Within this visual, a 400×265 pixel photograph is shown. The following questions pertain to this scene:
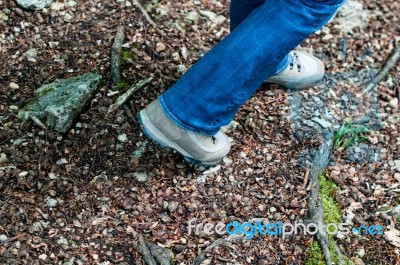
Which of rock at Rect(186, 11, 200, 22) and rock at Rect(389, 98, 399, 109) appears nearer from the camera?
A: rock at Rect(389, 98, 399, 109)

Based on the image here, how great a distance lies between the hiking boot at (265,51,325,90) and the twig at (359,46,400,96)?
328mm

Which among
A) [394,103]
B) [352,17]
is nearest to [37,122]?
[394,103]

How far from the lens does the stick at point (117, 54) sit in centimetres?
315

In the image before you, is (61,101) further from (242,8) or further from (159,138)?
(242,8)

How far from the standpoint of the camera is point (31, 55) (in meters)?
3.20

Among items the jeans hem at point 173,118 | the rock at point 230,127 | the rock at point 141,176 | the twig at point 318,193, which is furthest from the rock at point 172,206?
the twig at point 318,193

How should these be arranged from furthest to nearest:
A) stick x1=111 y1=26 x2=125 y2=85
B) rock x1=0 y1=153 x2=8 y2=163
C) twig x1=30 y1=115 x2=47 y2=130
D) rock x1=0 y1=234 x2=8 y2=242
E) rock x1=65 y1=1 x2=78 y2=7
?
rock x1=65 y1=1 x2=78 y2=7, stick x1=111 y1=26 x2=125 y2=85, twig x1=30 y1=115 x2=47 y2=130, rock x1=0 y1=153 x2=8 y2=163, rock x1=0 y1=234 x2=8 y2=242

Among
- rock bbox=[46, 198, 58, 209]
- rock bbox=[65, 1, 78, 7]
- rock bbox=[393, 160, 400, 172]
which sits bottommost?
rock bbox=[393, 160, 400, 172]

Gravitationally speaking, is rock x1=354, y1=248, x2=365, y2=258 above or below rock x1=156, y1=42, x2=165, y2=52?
below

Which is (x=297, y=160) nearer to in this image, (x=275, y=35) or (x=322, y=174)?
(x=322, y=174)

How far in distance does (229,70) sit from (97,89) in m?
1.00

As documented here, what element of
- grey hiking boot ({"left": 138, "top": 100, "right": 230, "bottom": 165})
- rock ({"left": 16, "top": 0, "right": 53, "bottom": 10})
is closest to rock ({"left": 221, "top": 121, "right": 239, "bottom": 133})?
grey hiking boot ({"left": 138, "top": 100, "right": 230, "bottom": 165})

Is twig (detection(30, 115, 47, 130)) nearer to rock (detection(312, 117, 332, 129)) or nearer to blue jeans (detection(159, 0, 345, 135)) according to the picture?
blue jeans (detection(159, 0, 345, 135))

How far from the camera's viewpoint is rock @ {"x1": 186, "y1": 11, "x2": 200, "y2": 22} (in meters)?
3.58
